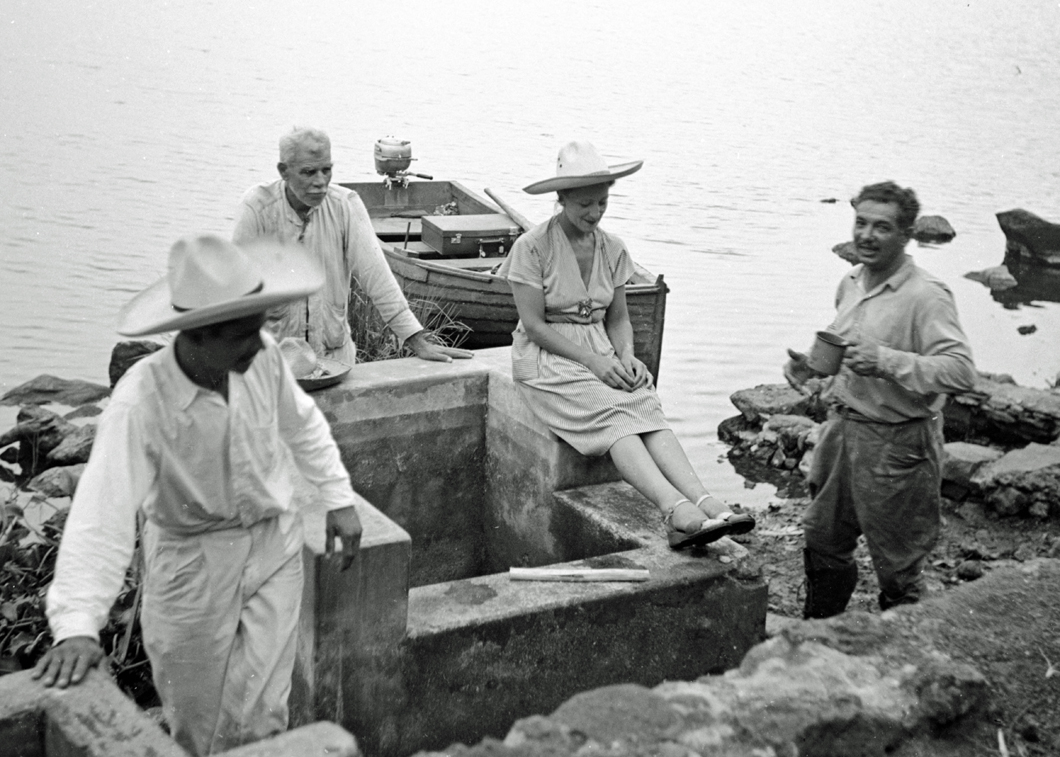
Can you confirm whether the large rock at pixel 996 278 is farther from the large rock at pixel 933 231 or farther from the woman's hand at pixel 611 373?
the woman's hand at pixel 611 373

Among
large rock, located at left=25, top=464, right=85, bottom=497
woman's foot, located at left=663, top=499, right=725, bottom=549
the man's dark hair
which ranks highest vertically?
the man's dark hair

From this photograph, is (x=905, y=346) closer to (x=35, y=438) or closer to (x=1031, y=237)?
(x=35, y=438)

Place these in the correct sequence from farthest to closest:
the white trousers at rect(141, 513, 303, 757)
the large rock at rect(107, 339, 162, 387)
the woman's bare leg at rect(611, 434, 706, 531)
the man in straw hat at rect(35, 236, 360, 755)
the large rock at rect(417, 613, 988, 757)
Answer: the large rock at rect(107, 339, 162, 387), the woman's bare leg at rect(611, 434, 706, 531), the white trousers at rect(141, 513, 303, 757), the man in straw hat at rect(35, 236, 360, 755), the large rock at rect(417, 613, 988, 757)

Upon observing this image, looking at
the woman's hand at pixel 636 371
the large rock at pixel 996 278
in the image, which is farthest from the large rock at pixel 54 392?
the large rock at pixel 996 278

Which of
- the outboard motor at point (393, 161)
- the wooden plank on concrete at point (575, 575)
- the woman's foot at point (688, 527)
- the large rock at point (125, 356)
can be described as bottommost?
the large rock at point (125, 356)

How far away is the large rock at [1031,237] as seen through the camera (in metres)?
18.8

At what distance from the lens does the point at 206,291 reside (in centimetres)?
319

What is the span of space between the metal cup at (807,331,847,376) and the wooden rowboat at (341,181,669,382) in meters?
5.48

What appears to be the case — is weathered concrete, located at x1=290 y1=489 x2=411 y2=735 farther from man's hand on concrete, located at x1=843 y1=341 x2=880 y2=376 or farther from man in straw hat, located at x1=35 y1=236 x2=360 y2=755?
man's hand on concrete, located at x1=843 y1=341 x2=880 y2=376

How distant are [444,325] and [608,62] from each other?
2663cm

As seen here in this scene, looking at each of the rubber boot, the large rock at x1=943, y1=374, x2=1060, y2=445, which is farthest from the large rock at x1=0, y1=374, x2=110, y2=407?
the rubber boot

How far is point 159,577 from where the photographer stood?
11.2ft

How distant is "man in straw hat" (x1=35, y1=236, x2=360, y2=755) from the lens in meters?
3.02

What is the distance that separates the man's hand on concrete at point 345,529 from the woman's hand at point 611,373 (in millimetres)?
1850
